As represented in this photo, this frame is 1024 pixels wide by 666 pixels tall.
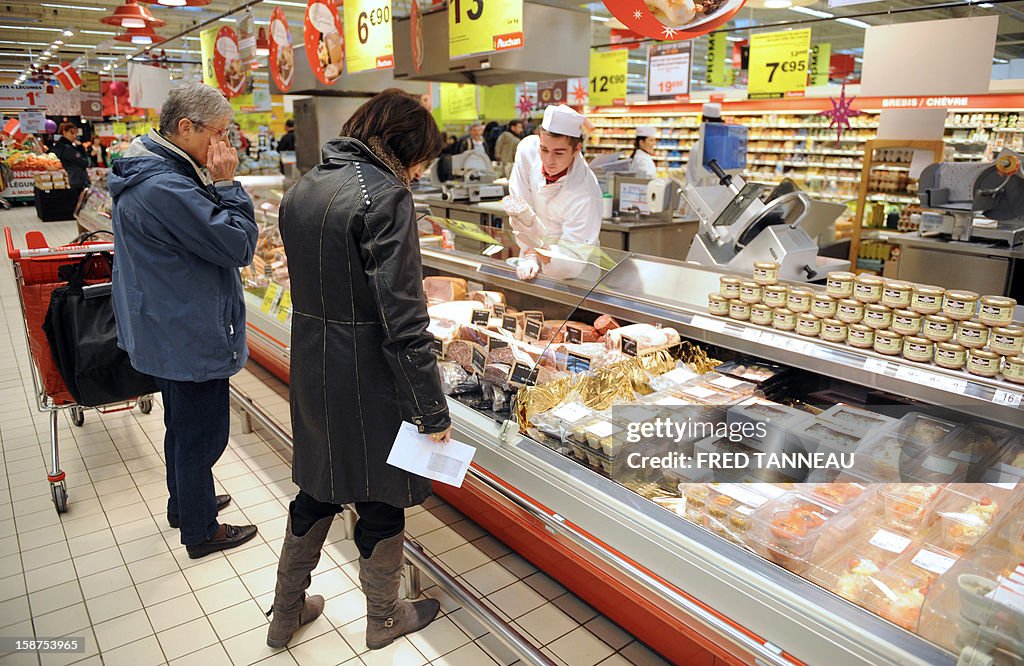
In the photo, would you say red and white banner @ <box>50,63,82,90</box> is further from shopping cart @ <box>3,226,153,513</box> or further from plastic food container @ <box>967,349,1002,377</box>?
plastic food container @ <box>967,349,1002,377</box>

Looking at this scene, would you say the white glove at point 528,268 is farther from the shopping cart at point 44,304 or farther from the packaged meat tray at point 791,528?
the shopping cart at point 44,304

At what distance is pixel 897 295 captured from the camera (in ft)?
6.84

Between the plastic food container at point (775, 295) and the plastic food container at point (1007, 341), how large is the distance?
611mm

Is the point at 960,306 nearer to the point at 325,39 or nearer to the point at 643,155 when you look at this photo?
the point at 325,39

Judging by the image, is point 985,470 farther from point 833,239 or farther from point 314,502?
point 833,239

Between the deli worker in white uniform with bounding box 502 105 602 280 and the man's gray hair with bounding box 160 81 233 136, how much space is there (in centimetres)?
143

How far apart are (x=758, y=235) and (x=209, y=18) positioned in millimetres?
17247

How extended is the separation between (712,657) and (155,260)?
2459mm

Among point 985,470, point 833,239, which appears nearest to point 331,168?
point 985,470

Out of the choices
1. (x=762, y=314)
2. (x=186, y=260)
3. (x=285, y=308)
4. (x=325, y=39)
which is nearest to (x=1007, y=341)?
(x=762, y=314)

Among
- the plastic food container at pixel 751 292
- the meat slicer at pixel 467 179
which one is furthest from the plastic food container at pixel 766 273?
the meat slicer at pixel 467 179

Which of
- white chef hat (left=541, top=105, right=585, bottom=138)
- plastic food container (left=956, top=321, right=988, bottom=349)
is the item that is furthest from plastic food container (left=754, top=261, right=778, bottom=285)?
white chef hat (left=541, top=105, right=585, bottom=138)

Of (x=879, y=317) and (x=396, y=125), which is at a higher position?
(x=396, y=125)

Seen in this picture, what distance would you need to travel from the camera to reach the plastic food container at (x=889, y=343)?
6.69 ft
